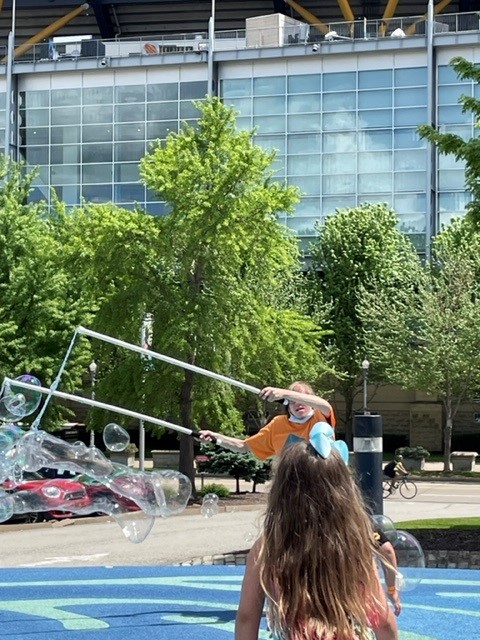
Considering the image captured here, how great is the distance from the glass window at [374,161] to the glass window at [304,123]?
262 centimetres

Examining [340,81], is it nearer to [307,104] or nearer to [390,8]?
[307,104]

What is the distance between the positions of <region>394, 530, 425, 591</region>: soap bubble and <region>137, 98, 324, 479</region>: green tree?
76.3ft

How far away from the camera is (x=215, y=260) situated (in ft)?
109

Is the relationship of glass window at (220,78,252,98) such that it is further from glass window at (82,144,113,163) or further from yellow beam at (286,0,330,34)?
yellow beam at (286,0,330,34)

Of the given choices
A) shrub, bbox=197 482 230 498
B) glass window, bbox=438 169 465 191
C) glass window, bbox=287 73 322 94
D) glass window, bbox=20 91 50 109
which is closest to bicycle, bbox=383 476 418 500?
shrub, bbox=197 482 230 498

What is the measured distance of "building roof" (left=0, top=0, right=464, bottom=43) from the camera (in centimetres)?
7094

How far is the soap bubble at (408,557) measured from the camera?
28.3 ft

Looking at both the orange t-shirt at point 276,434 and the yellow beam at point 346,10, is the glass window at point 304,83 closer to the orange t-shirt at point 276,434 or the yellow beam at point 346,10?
the yellow beam at point 346,10

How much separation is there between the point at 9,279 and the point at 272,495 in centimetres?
3318

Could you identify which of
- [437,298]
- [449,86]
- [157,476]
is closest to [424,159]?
[449,86]

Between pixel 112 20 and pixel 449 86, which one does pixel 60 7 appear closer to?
pixel 112 20

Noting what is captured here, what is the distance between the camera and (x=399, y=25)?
2598 inches

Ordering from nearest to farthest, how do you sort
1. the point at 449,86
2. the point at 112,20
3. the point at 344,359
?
the point at 344,359 → the point at 449,86 → the point at 112,20

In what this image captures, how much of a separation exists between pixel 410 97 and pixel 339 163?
14.8ft
